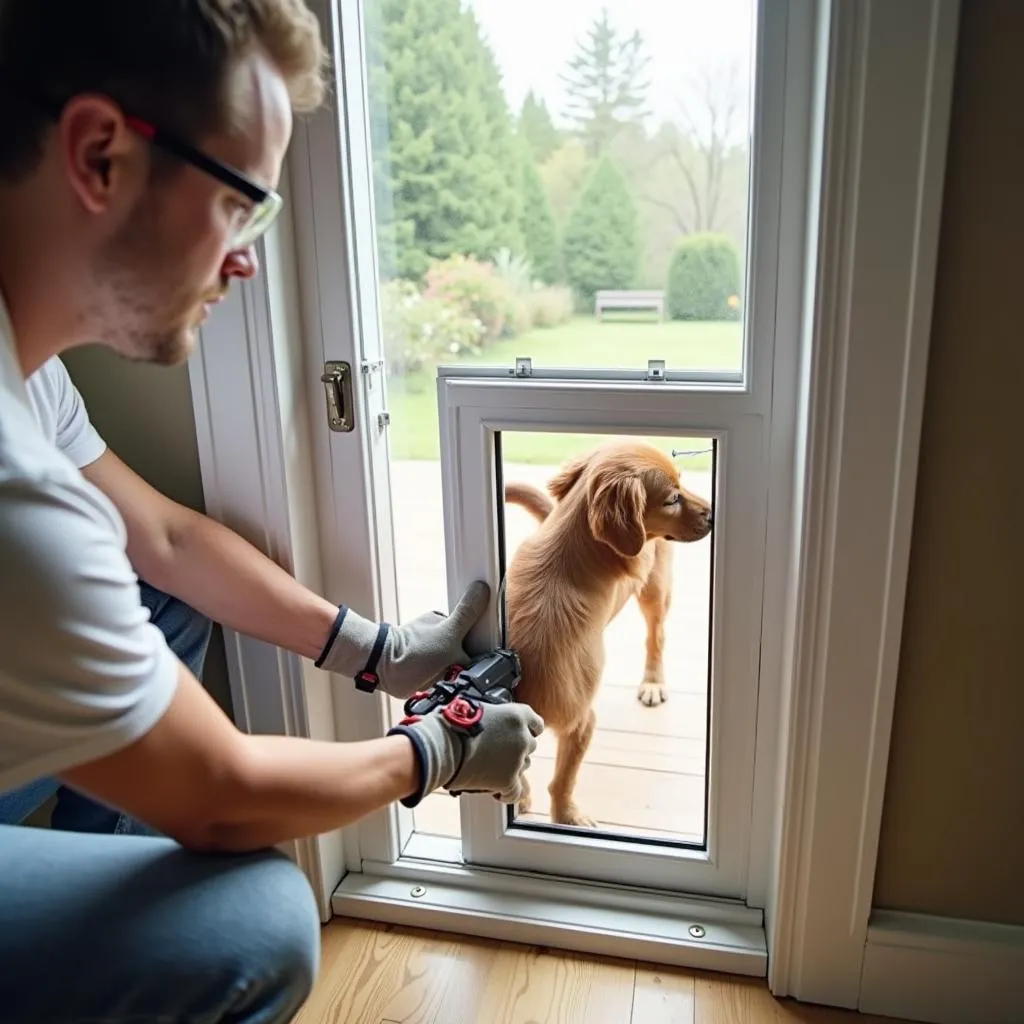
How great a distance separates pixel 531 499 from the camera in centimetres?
137

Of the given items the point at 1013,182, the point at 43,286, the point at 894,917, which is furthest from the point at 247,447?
the point at 894,917

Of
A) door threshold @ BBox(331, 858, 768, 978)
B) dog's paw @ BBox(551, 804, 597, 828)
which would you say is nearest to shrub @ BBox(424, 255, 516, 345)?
dog's paw @ BBox(551, 804, 597, 828)

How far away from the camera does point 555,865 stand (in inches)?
58.2

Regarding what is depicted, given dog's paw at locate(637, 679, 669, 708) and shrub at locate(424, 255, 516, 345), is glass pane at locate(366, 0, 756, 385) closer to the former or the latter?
shrub at locate(424, 255, 516, 345)

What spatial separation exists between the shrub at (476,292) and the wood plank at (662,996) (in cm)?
91

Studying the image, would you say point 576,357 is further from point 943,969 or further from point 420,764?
point 943,969

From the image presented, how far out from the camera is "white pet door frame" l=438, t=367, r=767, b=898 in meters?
1.24

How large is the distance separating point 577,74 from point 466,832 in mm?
1088

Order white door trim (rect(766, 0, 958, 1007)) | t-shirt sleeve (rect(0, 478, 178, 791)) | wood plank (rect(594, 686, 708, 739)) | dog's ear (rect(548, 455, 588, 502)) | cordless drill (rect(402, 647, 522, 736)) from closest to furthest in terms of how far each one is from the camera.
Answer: t-shirt sleeve (rect(0, 478, 178, 791))
white door trim (rect(766, 0, 958, 1007))
cordless drill (rect(402, 647, 522, 736))
dog's ear (rect(548, 455, 588, 502))
wood plank (rect(594, 686, 708, 739))

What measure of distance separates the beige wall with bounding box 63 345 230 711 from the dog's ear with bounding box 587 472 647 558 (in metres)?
0.54

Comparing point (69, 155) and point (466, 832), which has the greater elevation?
point (69, 155)

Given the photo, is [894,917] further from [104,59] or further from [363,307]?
[104,59]

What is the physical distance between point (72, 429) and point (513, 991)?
37.1 inches

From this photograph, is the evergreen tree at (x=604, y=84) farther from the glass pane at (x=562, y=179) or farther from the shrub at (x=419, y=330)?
the shrub at (x=419, y=330)
